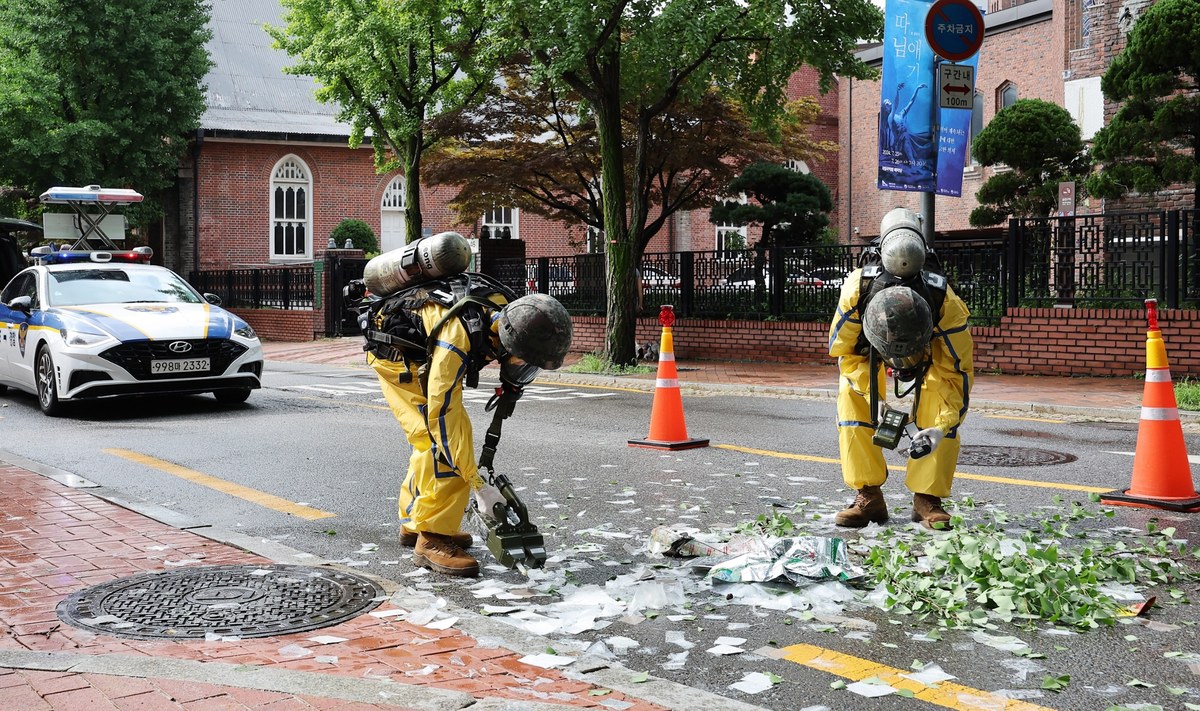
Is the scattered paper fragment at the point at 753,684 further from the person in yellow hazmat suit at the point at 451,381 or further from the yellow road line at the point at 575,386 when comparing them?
the yellow road line at the point at 575,386

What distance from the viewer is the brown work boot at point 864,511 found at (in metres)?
6.05

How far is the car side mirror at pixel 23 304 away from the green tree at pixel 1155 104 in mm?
14223

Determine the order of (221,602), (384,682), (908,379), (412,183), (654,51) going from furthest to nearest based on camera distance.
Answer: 1. (412,183)
2. (654,51)
3. (908,379)
4. (221,602)
5. (384,682)

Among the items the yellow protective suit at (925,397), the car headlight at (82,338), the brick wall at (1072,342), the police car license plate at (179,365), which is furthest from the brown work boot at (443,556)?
the brick wall at (1072,342)

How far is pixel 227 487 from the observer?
7.64 m

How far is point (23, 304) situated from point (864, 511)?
9.87 meters

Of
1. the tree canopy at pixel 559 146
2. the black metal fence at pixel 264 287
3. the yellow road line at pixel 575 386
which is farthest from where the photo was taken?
the black metal fence at pixel 264 287

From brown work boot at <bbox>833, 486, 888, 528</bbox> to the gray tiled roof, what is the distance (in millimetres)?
36474

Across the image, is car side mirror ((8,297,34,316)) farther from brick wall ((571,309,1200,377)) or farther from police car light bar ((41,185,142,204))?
brick wall ((571,309,1200,377))

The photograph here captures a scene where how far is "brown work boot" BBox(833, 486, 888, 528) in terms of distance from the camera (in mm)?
6051

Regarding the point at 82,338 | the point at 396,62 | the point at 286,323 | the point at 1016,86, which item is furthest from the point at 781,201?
the point at 82,338

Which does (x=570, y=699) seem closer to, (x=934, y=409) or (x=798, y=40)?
(x=934, y=409)

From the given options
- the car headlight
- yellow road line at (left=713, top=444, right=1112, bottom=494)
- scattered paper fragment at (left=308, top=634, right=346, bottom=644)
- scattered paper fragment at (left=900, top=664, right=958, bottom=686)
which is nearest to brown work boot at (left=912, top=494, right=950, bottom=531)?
yellow road line at (left=713, top=444, right=1112, bottom=494)

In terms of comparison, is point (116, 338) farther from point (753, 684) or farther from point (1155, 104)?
point (1155, 104)
